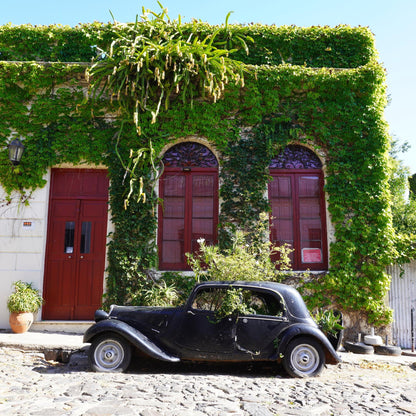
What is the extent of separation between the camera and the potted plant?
738 cm

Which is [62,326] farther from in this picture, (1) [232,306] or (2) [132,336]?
(1) [232,306]

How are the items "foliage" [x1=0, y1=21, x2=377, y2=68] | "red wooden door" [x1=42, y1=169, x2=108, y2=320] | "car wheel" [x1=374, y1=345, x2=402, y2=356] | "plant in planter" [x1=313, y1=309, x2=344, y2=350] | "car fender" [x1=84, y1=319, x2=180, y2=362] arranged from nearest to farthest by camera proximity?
"car fender" [x1=84, y1=319, x2=180, y2=362] → "plant in planter" [x1=313, y1=309, x2=344, y2=350] → "car wheel" [x1=374, y1=345, x2=402, y2=356] → "red wooden door" [x1=42, y1=169, x2=108, y2=320] → "foliage" [x1=0, y1=21, x2=377, y2=68]

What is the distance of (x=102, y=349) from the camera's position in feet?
17.0

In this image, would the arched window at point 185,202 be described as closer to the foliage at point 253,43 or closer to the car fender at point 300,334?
the foliage at point 253,43

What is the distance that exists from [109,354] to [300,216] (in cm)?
520

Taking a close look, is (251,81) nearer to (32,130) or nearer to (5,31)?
(32,130)

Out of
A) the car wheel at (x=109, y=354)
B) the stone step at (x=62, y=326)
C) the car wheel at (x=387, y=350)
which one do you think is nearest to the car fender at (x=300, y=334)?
the car wheel at (x=109, y=354)

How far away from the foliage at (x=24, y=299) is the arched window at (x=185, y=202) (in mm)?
2592

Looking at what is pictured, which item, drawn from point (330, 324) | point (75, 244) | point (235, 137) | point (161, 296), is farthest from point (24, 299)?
point (330, 324)

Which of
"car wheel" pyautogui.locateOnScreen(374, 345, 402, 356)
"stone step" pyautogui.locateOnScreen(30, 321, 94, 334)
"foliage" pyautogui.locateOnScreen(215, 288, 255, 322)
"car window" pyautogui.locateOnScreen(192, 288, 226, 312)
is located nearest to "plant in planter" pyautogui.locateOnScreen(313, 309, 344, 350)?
"foliage" pyautogui.locateOnScreen(215, 288, 255, 322)

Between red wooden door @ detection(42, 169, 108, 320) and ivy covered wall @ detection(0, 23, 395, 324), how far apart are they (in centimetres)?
44

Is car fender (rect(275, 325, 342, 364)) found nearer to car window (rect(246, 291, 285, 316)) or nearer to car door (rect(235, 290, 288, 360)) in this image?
car door (rect(235, 290, 288, 360))

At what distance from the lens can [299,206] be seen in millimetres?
8688

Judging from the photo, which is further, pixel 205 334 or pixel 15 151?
pixel 15 151
